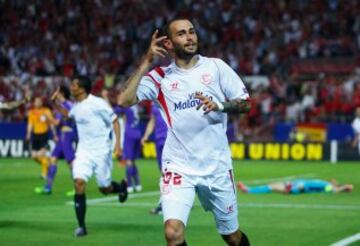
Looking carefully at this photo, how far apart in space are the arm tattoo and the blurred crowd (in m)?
25.3

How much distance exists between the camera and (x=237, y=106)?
8773 mm

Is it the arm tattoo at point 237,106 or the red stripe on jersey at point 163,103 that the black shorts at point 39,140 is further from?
the arm tattoo at point 237,106

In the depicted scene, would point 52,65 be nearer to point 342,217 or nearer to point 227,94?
point 342,217

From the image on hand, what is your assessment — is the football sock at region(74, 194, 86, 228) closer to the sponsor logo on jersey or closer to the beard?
the sponsor logo on jersey

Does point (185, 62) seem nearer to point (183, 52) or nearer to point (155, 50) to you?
point (183, 52)

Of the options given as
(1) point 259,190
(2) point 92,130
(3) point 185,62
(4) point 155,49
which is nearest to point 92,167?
(2) point 92,130

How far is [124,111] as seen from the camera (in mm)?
23047

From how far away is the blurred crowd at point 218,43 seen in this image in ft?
117

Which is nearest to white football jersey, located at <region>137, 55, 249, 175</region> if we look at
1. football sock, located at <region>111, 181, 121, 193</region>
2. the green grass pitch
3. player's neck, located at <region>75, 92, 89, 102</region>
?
the green grass pitch

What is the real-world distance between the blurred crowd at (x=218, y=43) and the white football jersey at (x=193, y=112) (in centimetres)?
2517

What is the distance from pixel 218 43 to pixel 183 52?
31.3 meters

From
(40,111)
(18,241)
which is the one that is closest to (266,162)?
(40,111)

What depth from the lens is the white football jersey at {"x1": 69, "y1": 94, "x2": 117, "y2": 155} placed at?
1509 cm

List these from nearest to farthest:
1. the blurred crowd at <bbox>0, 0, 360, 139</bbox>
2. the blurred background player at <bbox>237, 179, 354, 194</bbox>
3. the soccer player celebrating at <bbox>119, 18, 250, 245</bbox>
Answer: the soccer player celebrating at <bbox>119, 18, 250, 245</bbox>, the blurred background player at <bbox>237, 179, 354, 194</bbox>, the blurred crowd at <bbox>0, 0, 360, 139</bbox>
